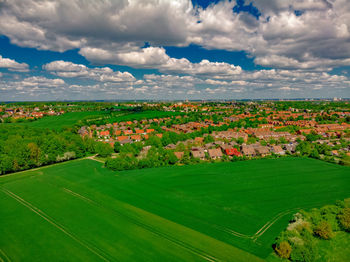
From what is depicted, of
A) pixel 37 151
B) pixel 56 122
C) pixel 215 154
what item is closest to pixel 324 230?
pixel 215 154

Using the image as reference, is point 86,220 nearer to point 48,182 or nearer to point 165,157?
point 48,182

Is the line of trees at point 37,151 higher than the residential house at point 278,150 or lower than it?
higher

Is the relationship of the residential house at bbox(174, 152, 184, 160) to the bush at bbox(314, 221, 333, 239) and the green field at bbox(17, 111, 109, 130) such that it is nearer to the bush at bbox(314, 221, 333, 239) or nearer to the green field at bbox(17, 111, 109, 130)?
the bush at bbox(314, 221, 333, 239)

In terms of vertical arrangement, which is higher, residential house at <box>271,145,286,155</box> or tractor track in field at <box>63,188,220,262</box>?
residential house at <box>271,145,286,155</box>

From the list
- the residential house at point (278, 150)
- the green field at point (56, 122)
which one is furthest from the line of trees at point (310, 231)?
the green field at point (56, 122)

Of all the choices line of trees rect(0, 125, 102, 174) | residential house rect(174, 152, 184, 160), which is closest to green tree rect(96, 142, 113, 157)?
line of trees rect(0, 125, 102, 174)

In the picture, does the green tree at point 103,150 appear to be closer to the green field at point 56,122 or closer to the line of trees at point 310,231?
the line of trees at point 310,231

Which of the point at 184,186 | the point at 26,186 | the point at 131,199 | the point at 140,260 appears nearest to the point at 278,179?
the point at 184,186
